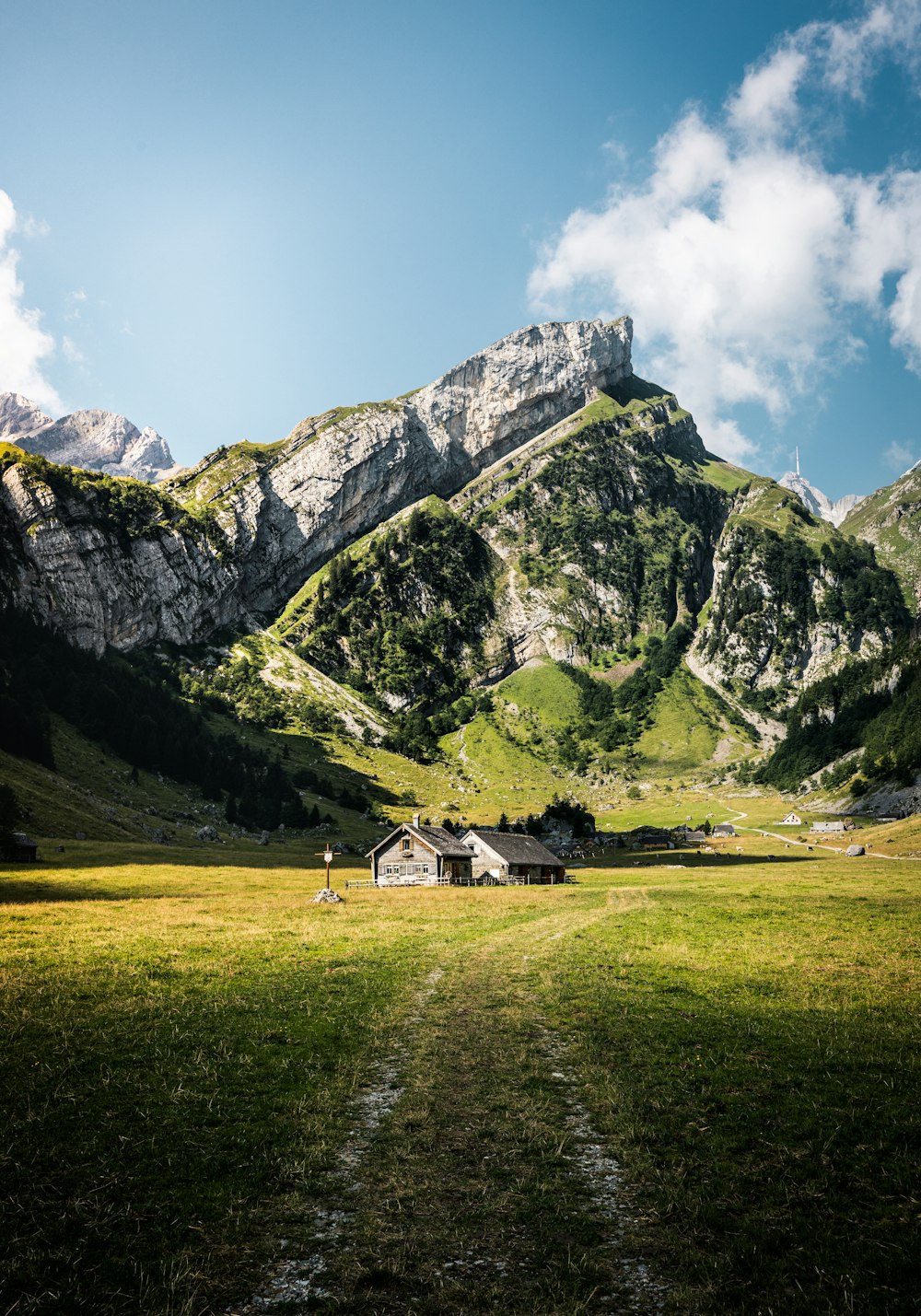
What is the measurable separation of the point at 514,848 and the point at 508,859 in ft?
13.2

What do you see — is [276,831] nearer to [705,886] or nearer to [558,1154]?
[705,886]

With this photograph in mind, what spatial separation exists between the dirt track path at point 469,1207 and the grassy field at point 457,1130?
0.05 m

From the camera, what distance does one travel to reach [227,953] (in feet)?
103

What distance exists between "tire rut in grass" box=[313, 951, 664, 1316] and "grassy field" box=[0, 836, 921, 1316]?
0.05 meters

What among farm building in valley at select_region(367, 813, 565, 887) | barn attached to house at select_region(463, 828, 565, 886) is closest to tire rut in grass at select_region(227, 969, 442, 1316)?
farm building in valley at select_region(367, 813, 565, 887)

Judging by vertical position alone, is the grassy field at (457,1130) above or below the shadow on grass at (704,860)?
above

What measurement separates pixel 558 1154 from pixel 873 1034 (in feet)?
40.0

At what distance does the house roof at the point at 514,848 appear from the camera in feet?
291

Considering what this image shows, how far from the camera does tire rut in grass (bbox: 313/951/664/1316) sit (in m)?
8.13

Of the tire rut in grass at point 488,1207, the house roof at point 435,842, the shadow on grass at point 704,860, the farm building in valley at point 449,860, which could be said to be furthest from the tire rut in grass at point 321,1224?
the shadow on grass at point 704,860

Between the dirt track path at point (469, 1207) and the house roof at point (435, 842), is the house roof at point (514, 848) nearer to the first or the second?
the house roof at point (435, 842)

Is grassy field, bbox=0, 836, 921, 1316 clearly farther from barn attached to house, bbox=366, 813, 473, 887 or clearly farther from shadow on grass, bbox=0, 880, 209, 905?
barn attached to house, bbox=366, 813, 473, 887

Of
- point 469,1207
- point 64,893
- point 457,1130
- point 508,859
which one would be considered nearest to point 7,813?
point 64,893

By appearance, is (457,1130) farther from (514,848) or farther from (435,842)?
(514,848)
